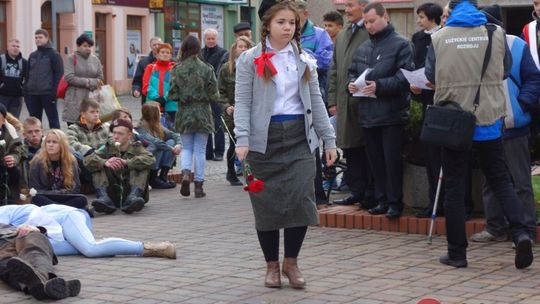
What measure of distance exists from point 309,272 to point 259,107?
1264 mm

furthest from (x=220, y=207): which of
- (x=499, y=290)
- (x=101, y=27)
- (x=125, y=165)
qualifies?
(x=101, y=27)

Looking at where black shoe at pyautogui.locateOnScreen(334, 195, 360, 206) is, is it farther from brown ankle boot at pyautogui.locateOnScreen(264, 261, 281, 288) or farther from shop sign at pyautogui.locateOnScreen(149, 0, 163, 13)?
shop sign at pyautogui.locateOnScreen(149, 0, 163, 13)

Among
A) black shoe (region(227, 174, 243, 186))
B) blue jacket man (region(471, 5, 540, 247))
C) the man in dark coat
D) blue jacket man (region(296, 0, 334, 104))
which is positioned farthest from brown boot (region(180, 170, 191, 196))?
the man in dark coat

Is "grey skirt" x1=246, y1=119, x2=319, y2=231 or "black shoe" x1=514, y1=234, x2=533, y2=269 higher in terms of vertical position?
"grey skirt" x1=246, y1=119, x2=319, y2=231

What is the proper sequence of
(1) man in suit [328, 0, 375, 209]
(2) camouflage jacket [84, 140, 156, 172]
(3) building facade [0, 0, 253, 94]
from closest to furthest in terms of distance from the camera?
(1) man in suit [328, 0, 375, 209] < (2) camouflage jacket [84, 140, 156, 172] < (3) building facade [0, 0, 253, 94]

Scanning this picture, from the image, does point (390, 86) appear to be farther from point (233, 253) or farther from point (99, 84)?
point (99, 84)

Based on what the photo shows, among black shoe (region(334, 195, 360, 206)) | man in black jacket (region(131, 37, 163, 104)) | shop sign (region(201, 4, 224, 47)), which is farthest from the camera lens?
shop sign (region(201, 4, 224, 47))

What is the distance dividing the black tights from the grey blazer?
0.54m

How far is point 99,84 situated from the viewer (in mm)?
17984

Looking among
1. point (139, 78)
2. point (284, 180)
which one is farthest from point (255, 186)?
point (139, 78)

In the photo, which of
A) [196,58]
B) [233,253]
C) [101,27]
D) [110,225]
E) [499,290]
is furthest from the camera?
[101,27]

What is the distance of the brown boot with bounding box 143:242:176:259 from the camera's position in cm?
909

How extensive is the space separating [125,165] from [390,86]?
3397mm

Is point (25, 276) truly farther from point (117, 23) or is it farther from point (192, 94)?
point (117, 23)
